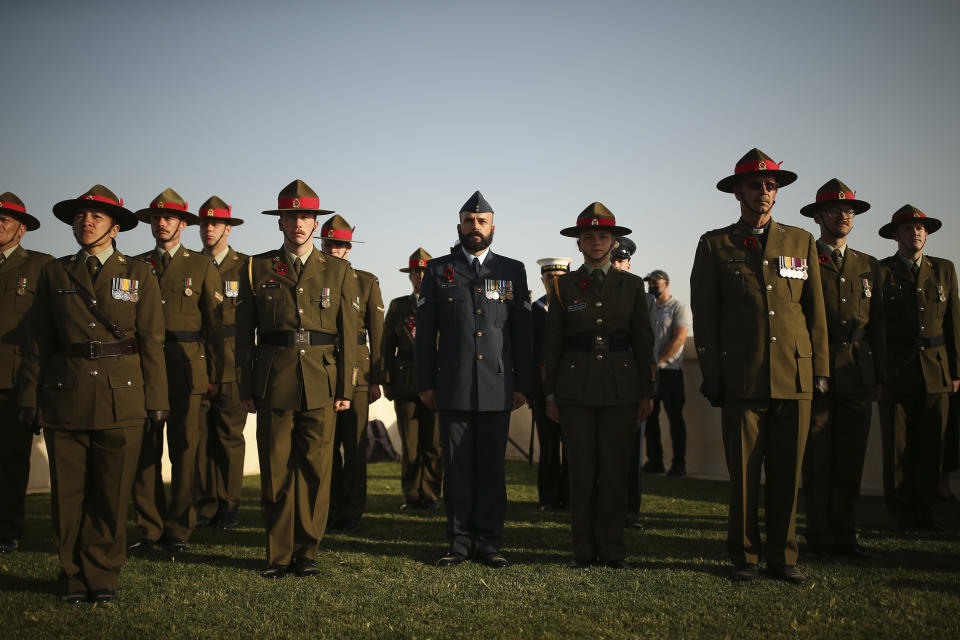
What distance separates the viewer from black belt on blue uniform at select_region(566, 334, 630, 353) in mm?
5082

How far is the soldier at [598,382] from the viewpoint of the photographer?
4973mm

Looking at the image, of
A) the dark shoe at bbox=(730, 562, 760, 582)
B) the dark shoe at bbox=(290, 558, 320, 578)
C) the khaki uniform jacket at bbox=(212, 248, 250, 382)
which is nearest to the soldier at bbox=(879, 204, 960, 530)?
the dark shoe at bbox=(730, 562, 760, 582)

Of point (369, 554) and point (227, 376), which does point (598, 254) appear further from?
point (227, 376)

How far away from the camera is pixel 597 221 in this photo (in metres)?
5.28

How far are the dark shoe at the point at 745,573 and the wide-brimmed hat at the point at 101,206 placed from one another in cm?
412

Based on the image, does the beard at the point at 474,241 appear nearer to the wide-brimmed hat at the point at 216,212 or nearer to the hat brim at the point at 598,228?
the hat brim at the point at 598,228

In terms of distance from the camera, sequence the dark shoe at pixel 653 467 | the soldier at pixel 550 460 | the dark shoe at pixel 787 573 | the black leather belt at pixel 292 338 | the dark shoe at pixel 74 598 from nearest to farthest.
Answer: the dark shoe at pixel 74 598 → the dark shoe at pixel 787 573 → the black leather belt at pixel 292 338 → the soldier at pixel 550 460 → the dark shoe at pixel 653 467

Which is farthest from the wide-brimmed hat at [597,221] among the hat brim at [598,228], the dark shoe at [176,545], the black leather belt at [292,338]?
the dark shoe at [176,545]

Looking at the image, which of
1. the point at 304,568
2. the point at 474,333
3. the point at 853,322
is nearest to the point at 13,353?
the point at 304,568

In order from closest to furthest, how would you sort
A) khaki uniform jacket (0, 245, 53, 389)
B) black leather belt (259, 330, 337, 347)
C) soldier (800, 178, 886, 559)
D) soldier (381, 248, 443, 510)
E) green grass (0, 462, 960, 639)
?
green grass (0, 462, 960, 639) < black leather belt (259, 330, 337, 347) < soldier (800, 178, 886, 559) < khaki uniform jacket (0, 245, 53, 389) < soldier (381, 248, 443, 510)

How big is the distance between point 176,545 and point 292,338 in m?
1.89

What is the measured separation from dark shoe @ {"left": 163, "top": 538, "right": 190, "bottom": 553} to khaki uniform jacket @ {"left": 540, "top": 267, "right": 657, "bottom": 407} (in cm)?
280

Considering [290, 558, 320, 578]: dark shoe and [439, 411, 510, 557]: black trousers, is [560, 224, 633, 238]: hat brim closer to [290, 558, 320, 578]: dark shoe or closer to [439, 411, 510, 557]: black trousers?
[439, 411, 510, 557]: black trousers

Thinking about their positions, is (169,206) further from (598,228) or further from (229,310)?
(598,228)
